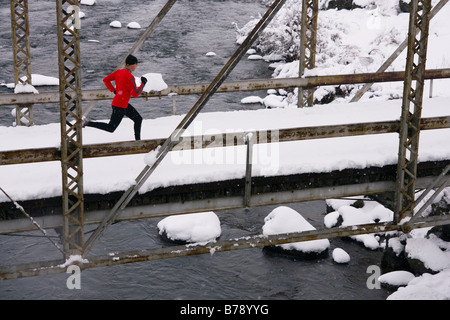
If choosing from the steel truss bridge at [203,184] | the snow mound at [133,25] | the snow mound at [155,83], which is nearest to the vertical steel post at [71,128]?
the steel truss bridge at [203,184]

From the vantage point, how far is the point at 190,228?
14734mm

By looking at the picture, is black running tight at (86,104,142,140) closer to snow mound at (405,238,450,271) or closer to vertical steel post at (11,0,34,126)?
vertical steel post at (11,0,34,126)

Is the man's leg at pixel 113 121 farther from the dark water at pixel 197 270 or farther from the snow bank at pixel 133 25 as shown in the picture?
the snow bank at pixel 133 25

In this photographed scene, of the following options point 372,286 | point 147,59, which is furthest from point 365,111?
point 147,59

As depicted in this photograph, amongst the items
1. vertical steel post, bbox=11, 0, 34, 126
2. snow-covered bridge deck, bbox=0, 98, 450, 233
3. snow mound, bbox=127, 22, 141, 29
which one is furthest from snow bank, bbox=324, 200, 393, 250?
snow mound, bbox=127, 22, 141, 29

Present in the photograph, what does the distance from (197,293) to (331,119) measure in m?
4.35

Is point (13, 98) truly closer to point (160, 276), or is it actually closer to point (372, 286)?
point (160, 276)

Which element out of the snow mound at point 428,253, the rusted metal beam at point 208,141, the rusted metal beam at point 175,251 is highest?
the rusted metal beam at point 208,141

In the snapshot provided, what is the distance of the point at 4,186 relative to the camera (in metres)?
8.29

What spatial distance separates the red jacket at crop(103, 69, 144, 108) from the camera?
939 cm

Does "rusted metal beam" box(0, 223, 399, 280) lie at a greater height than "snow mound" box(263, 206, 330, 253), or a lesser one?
greater

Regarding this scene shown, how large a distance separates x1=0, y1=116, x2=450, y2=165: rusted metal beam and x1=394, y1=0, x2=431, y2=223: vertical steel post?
0.55ft

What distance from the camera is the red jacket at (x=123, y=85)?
30.8 ft

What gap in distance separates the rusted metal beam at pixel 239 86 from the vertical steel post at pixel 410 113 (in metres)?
3.54
